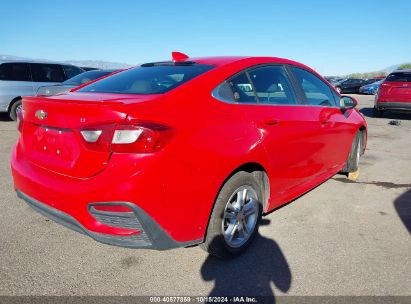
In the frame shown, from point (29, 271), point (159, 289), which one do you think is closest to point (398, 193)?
point (159, 289)

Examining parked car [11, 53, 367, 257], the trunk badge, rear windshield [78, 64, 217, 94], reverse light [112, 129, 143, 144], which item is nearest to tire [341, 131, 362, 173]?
parked car [11, 53, 367, 257]

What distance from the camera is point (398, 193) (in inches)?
172

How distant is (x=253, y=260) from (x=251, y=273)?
19cm

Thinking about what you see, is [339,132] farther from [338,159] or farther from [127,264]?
[127,264]

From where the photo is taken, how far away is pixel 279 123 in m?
3.00

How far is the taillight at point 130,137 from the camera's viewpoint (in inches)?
82.0

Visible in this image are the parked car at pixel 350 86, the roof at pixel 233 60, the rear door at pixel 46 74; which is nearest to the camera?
the roof at pixel 233 60

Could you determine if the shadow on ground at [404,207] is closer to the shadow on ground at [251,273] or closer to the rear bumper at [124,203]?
the shadow on ground at [251,273]

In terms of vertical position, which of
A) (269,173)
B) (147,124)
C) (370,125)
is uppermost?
(147,124)

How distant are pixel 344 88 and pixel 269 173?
27.8 metres

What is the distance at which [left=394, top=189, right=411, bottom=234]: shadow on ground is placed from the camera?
11.6ft

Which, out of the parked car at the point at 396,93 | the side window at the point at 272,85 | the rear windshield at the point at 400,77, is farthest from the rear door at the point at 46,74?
the rear windshield at the point at 400,77

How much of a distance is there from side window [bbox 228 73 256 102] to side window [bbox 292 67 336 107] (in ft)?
2.95

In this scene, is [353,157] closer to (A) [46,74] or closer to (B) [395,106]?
(B) [395,106]
